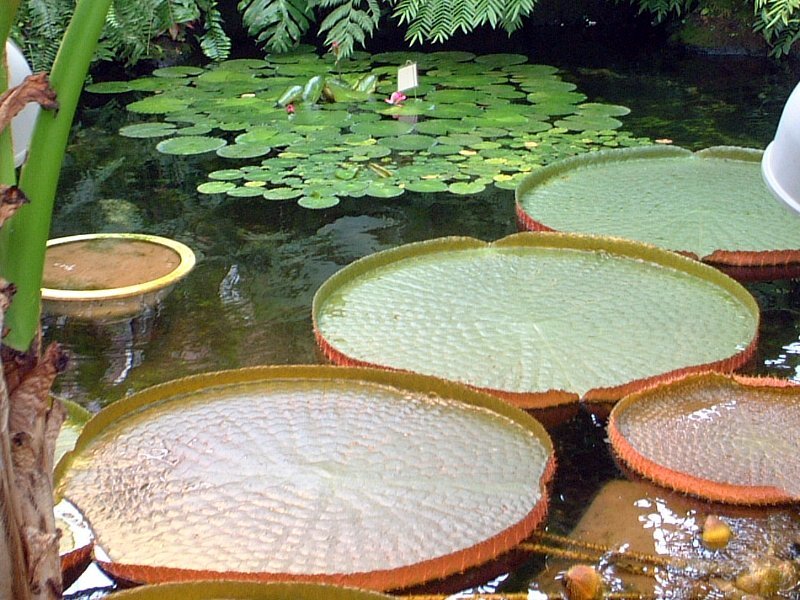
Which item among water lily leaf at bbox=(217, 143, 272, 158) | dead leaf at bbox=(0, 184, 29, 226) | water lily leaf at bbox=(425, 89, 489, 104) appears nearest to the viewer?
dead leaf at bbox=(0, 184, 29, 226)

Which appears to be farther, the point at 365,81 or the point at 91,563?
the point at 365,81

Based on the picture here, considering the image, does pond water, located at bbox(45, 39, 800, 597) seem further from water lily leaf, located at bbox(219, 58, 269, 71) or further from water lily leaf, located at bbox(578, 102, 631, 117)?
water lily leaf, located at bbox(219, 58, 269, 71)

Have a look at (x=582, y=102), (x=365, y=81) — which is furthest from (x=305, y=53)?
(x=582, y=102)

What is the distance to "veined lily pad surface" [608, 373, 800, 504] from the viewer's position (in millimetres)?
1541

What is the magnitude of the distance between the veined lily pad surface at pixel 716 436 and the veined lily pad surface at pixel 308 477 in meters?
0.18

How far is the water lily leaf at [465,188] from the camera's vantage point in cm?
290

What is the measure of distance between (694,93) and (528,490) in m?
3.17

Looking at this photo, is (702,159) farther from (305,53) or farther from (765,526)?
(305,53)

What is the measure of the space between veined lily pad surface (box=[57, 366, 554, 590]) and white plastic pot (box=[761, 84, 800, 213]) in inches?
25.5

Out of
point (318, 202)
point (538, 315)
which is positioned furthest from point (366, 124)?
point (538, 315)

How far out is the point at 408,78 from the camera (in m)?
3.82

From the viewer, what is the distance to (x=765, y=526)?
151 cm

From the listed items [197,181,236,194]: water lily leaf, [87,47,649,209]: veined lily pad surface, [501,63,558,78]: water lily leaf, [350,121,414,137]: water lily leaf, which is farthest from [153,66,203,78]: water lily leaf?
[197,181,236,194]: water lily leaf

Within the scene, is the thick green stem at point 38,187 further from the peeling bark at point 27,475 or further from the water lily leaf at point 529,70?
the water lily leaf at point 529,70
